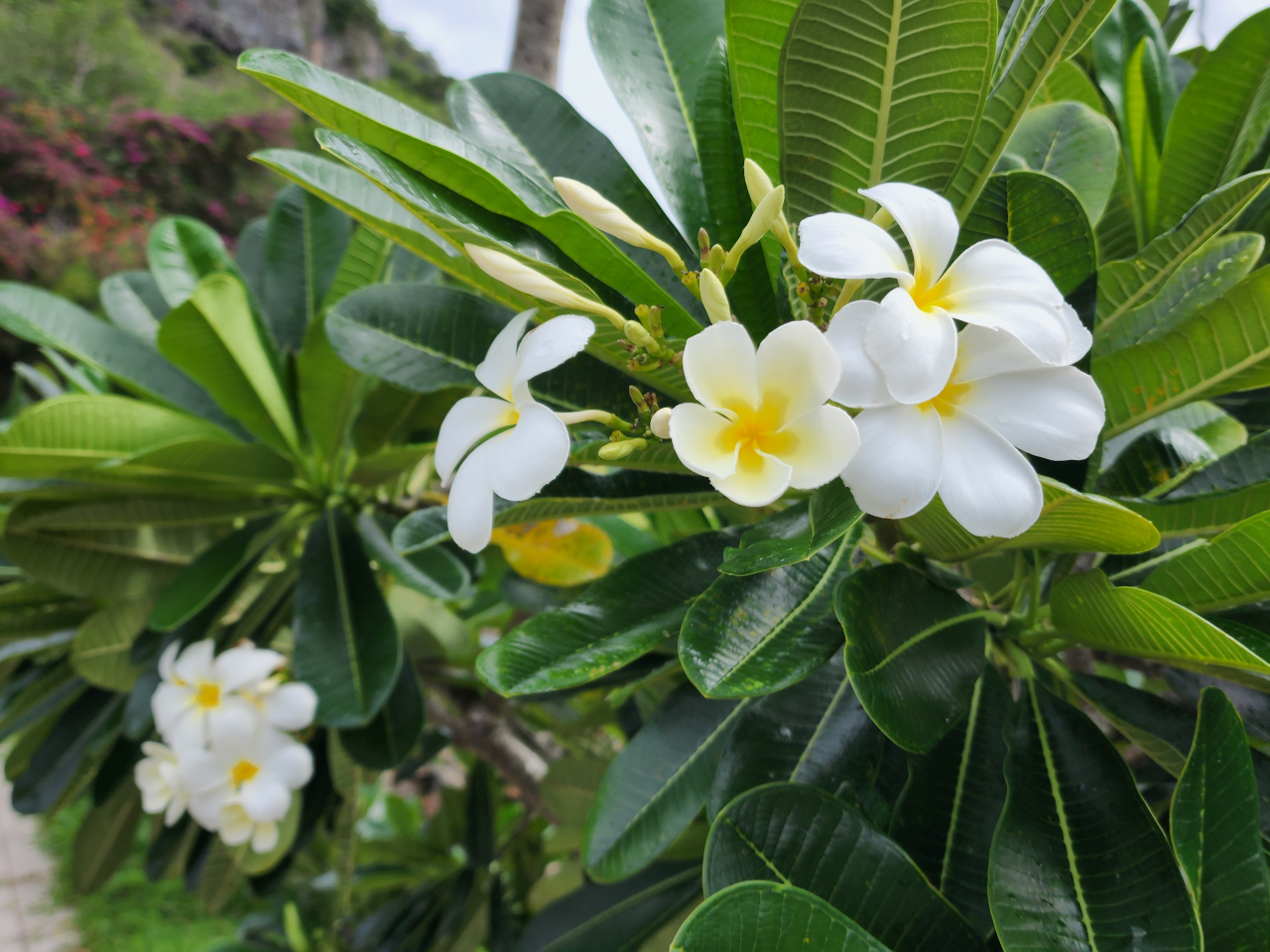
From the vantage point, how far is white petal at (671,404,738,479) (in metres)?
0.35

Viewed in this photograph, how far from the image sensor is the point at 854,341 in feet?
1.18

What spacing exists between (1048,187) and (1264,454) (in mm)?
247

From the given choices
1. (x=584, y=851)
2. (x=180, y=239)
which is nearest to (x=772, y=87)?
(x=584, y=851)

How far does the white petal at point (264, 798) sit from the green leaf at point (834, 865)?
69cm

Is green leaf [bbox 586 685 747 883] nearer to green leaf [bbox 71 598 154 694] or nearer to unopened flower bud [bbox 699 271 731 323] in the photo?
unopened flower bud [bbox 699 271 731 323]

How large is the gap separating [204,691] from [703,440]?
2.75 ft

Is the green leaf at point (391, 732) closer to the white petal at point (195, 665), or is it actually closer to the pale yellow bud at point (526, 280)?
the white petal at point (195, 665)

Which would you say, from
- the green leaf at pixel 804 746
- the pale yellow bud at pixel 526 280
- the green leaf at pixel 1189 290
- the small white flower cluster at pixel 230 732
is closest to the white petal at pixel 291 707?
the small white flower cluster at pixel 230 732

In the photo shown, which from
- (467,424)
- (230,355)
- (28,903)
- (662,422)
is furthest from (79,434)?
(28,903)

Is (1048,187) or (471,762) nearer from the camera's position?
(1048,187)

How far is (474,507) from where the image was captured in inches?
15.2

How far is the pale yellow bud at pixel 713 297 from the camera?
41cm

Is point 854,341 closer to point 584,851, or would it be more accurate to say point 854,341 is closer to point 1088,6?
point 1088,6

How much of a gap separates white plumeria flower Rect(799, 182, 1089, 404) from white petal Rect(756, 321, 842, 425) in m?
0.02
